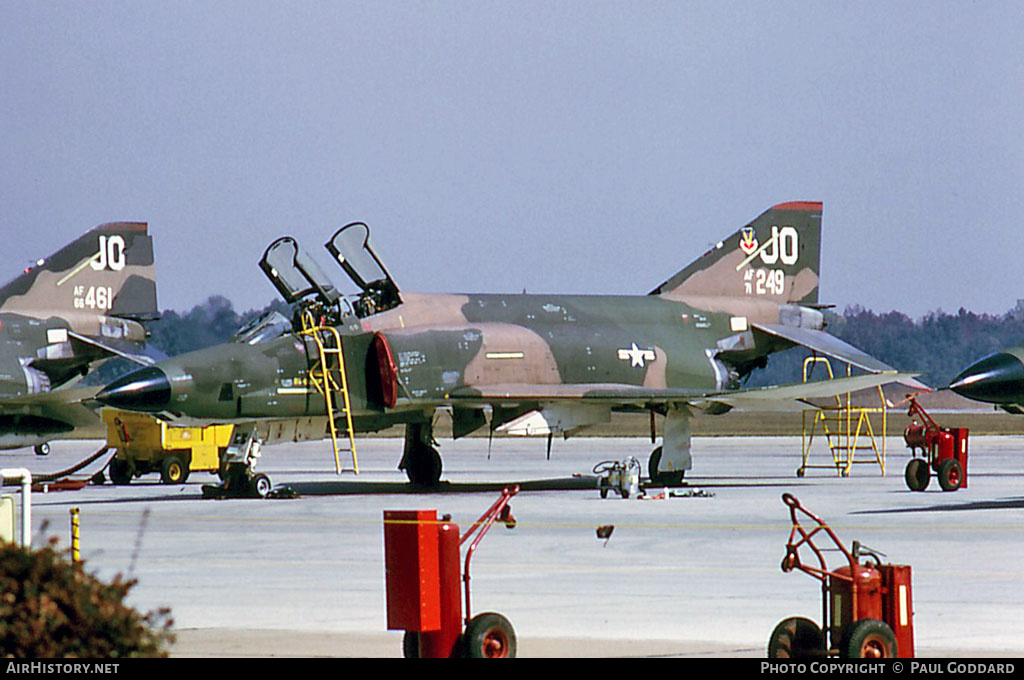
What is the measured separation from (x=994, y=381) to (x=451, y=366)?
7.75 m

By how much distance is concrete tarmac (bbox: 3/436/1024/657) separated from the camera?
938cm

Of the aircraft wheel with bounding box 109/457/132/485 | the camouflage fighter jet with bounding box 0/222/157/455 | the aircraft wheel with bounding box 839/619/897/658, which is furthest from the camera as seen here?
the camouflage fighter jet with bounding box 0/222/157/455

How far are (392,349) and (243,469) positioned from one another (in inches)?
100

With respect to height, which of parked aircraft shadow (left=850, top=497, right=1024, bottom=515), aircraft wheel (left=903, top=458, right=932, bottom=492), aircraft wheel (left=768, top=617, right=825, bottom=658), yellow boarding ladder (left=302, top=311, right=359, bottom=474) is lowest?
parked aircraft shadow (left=850, top=497, right=1024, bottom=515)

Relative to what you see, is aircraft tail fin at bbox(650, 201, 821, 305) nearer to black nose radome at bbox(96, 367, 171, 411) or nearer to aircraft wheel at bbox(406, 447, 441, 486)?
aircraft wheel at bbox(406, 447, 441, 486)

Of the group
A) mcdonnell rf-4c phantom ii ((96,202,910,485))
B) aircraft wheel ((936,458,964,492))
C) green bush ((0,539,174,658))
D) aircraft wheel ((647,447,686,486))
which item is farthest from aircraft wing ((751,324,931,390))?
green bush ((0,539,174,658))

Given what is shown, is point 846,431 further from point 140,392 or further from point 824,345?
point 140,392

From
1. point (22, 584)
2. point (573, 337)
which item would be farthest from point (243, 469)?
point (22, 584)

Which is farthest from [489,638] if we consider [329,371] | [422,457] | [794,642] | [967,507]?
[422,457]

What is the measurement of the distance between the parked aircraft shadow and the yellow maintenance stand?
11.4 metres

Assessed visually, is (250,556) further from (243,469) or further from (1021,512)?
(1021,512)

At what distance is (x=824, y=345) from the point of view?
2605 cm

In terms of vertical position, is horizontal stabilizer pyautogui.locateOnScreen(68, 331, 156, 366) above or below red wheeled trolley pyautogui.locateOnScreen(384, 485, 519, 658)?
above

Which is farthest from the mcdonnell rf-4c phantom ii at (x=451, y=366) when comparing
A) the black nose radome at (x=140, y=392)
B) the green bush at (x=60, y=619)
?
the green bush at (x=60, y=619)
